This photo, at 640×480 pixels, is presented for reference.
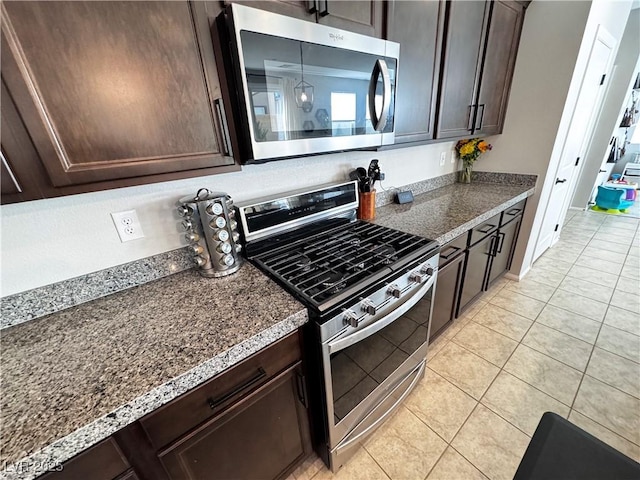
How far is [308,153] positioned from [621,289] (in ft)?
10.5

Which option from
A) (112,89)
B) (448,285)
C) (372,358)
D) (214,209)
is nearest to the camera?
(112,89)

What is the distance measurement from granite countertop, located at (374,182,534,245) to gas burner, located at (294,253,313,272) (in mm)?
624

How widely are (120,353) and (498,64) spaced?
9.17ft

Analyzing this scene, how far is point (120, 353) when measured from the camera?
73 cm

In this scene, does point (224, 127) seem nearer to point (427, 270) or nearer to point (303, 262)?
point (303, 262)

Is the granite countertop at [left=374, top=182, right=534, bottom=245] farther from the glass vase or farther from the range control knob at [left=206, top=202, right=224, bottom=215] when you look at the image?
the range control knob at [left=206, top=202, right=224, bottom=215]

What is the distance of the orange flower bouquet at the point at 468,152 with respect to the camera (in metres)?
2.31

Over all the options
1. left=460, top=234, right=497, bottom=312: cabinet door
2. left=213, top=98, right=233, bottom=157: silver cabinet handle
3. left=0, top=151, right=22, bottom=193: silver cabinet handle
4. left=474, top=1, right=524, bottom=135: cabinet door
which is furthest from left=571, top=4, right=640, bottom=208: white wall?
left=0, top=151, right=22, bottom=193: silver cabinet handle

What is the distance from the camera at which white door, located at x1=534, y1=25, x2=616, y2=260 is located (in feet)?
6.83

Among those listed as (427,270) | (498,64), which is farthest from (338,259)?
(498,64)

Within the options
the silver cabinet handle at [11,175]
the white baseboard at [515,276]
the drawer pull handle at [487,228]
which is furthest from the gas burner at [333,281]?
the white baseboard at [515,276]

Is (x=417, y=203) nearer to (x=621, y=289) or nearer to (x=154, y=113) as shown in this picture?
(x=154, y=113)

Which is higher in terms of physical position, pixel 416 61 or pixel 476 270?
pixel 416 61

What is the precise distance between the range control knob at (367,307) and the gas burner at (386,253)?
202mm
